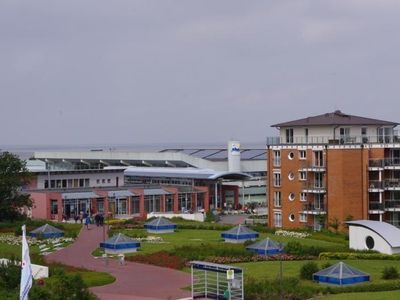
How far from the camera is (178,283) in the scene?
34688 millimetres

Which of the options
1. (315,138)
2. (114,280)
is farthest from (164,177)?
(114,280)

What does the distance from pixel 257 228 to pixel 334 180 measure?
7.65 m

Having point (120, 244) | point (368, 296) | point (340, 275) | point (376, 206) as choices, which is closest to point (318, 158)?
point (376, 206)

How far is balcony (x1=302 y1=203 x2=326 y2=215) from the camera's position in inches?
2382

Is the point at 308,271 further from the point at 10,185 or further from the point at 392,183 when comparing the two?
the point at 10,185

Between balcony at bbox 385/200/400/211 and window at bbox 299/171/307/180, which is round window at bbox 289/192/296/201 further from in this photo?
balcony at bbox 385/200/400/211

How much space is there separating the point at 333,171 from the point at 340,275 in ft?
90.5

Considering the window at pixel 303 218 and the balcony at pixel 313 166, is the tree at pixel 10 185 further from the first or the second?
the balcony at pixel 313 166

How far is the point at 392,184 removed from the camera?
59.5m

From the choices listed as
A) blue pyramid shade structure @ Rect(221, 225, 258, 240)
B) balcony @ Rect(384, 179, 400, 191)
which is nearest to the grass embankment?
blue pyramid shade structure @ Rect(221, 225, 258, 240)

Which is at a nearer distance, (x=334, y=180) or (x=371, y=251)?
(x=371, y=251)

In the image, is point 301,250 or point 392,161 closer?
point 301,250

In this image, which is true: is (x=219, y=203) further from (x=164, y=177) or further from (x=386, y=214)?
(x=386, y=214)

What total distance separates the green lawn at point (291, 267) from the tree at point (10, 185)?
24810 millimetres
